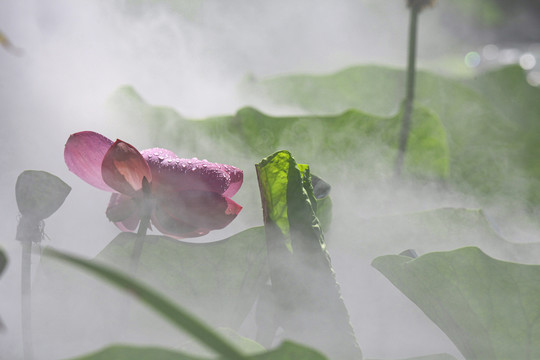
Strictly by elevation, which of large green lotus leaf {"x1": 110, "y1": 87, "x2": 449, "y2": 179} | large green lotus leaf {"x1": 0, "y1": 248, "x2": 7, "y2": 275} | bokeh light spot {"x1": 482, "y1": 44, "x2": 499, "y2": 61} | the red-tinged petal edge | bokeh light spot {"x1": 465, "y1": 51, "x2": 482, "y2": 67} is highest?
bokeh light spot {"x1": 482, "y1": 44, "x2": 499, "y2": 61}

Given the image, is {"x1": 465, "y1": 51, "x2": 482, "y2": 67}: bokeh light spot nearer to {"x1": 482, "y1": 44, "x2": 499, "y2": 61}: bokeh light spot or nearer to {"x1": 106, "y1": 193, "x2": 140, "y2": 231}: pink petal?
{"x1": 482, "y1": 44, "x2": 499, "y2": 61}: bokeh light spot

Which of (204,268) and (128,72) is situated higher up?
(128,72)

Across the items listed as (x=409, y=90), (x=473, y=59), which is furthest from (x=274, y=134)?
(x=473, y=59)

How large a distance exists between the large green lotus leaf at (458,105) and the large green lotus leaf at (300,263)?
0.15 m

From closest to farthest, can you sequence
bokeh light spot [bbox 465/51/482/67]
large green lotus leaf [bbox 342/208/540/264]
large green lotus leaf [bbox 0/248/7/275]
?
large green lotus leaf [bbox 0/248/7/275] → large green lotus leaf [bbox 342/208/540/264] → bokeh light spot [bbox 465/51/482/67]

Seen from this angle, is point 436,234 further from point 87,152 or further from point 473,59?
point 473,59

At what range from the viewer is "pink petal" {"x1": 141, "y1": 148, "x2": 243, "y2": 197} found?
14 centimetres

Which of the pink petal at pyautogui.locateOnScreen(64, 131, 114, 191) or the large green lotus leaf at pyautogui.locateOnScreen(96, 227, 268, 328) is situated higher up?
the pink petal at pyautogui.locateOnScreen(64, 131, 114, 191)

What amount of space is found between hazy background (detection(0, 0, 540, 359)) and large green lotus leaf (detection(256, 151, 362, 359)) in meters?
0.04

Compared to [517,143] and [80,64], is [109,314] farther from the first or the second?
[517,143]

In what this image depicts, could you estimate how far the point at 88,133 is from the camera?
0.49 feet

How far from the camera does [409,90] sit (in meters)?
0.26

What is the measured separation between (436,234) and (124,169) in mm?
126

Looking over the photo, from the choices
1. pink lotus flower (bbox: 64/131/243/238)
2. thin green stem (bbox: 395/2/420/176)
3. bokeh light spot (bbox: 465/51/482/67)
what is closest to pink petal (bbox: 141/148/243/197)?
pink lotus flower (bbox: 64/131/243/238)
